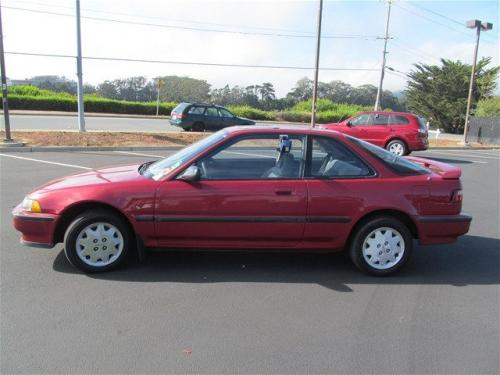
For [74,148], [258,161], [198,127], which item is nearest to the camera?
[258,161]

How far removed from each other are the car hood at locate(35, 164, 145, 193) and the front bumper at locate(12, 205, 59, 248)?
293 mm

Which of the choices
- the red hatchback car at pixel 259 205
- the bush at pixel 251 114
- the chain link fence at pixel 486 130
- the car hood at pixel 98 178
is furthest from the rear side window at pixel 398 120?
the bush at pixel 251 114

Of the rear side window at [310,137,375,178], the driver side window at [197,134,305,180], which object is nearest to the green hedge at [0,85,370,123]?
the driver side window at [197,134,305,180]

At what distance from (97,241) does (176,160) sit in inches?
43.1

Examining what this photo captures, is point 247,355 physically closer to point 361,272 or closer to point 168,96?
point 361,272

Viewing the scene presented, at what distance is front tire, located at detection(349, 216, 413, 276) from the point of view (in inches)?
178

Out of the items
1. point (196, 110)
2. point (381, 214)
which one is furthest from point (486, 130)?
point (381, 214)

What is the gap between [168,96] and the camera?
7419 centimetres

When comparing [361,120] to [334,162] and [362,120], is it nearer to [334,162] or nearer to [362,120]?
[362,120]

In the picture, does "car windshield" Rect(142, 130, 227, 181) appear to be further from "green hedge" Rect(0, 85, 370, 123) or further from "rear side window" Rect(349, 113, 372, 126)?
"green hedge" Rect(0, 85, 370, 123)

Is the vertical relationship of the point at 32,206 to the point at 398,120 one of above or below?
below

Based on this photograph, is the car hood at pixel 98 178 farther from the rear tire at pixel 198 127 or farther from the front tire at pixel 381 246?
the rear tire at pixel 198 127

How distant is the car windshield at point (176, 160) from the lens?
4.49 metres

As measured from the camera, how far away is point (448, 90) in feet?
165
